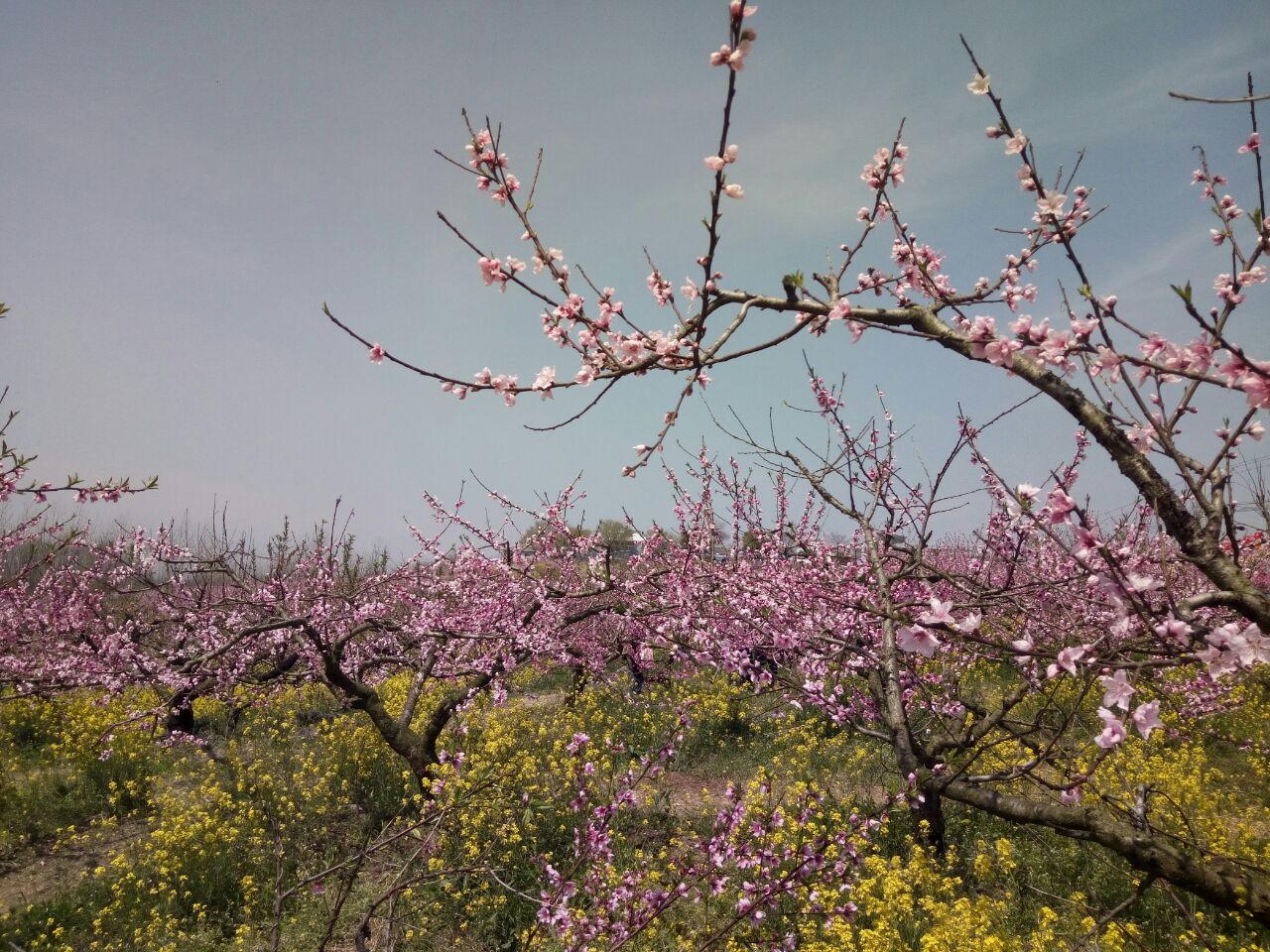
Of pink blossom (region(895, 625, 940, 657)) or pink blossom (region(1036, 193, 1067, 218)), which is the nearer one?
pink blossom (region(895, 625, 940, 657))

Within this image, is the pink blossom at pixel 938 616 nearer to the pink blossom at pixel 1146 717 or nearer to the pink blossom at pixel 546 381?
the pink blossom at pixel 1146 717

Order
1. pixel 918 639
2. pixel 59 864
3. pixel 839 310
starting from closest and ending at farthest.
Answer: pixel 918 639 → pixel 839 310 → pixel 59 864

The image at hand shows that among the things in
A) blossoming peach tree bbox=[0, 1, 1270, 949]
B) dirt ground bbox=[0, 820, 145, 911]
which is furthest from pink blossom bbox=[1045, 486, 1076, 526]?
dirt ground bbox=[0, 820, 145, 911]

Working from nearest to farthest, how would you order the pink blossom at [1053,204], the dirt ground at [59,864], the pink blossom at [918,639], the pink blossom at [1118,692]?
the pink blossom at [1118,692] < the pink blossom at [918,639] < the pink blossom at [1053,204] < the dirt ground at [59,864]

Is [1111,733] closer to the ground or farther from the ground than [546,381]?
closer to the ground

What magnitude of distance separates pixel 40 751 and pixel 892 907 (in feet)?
40.7

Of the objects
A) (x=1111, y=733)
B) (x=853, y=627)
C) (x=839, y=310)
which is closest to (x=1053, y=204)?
(x=839, y=310)

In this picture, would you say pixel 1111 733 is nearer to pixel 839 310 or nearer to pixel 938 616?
pixel 938 616

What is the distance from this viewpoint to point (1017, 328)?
2.50m

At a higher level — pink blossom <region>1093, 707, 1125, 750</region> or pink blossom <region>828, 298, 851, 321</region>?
pink blossom <region>828, 298, 851, 321</region>

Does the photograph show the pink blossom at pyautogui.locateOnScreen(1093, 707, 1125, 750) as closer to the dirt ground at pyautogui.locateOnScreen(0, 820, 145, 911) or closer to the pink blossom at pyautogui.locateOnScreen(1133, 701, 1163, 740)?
the pink blossom at pyautogui.locateOnScreen(1133, 701, 1163, 740)

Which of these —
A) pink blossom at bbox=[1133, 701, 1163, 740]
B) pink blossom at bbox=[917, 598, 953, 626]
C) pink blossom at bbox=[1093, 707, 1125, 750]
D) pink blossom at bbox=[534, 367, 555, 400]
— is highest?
pink blossom at bbox=[534, 367, 555, 400]

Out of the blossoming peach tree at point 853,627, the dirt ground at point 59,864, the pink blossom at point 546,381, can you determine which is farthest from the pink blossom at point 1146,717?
the dirt ground at point 59,864

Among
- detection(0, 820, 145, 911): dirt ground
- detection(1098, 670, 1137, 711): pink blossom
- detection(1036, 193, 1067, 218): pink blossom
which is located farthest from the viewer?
detection(0, 820, 145, 911): dirt ground
